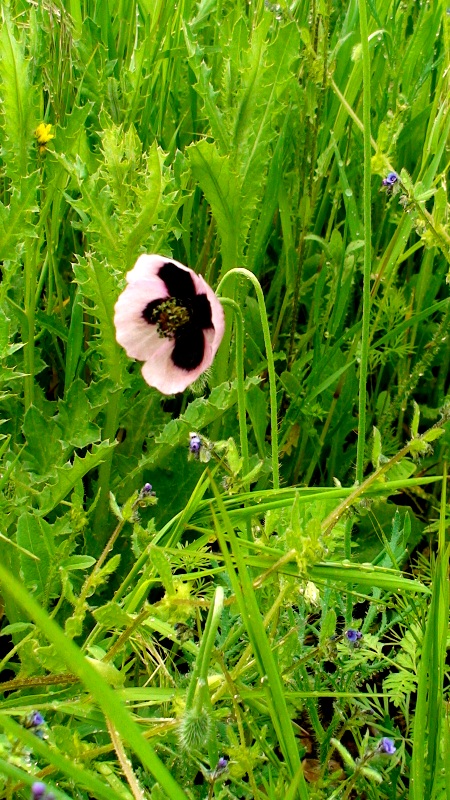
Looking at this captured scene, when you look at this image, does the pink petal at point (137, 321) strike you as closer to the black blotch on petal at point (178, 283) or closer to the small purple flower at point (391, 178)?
the black blotch on petal at point (178, 283)

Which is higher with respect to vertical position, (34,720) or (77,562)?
(34,720)

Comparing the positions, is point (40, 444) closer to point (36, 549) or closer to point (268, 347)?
point (36, 549)

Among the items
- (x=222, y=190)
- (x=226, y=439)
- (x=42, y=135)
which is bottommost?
(x=226, y=439)

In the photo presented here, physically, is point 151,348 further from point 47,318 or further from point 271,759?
point 271,759

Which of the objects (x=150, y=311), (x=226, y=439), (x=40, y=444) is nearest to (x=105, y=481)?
(x=40, y=444)

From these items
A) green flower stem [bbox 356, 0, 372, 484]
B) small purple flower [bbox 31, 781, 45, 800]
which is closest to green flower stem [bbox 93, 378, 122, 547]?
green flower stem [bbox 356, 0, 372, 484]

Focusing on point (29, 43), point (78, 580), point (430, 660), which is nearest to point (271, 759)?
point (430, 660)

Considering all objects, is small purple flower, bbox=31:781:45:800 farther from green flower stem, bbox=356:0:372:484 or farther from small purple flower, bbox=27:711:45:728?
green flower stem, bbox=356:0:372:484
